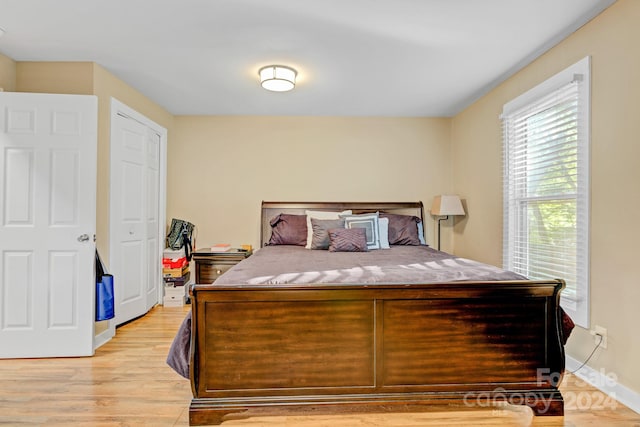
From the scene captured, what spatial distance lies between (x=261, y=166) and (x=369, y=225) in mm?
1694

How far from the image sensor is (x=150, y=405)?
205cm

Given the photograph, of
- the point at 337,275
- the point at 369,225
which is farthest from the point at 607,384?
the point at 369,225

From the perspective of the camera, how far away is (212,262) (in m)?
4.06

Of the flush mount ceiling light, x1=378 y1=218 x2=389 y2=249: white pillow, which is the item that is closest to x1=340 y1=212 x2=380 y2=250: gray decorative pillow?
x1=378 y1=218 x2=389 y2=249: white pillow

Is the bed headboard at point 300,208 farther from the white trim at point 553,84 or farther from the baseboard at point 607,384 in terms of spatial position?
the baseboard at point 607,384

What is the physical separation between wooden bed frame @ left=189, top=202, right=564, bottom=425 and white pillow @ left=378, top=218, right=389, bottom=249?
1.76 m

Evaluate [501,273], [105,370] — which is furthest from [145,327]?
[501,273]

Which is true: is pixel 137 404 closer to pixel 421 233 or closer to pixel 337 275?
pixel 337 275

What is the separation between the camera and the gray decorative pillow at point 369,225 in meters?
3.59

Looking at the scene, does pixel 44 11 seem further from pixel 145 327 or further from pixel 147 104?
pixel 145 327

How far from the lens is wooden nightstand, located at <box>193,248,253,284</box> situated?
4.05 meters

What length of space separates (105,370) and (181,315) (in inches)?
52.9

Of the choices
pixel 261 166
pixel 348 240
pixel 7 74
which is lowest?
pixel 348 240

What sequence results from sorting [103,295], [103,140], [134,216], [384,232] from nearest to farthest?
[103,295] → [103,140] → [134,216] → [384,232]
